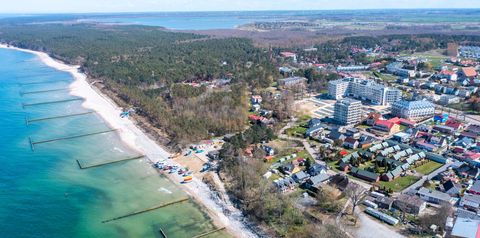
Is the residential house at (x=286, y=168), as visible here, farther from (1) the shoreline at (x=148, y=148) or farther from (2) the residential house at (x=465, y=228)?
(2) the residential house at (x=465, y=228)

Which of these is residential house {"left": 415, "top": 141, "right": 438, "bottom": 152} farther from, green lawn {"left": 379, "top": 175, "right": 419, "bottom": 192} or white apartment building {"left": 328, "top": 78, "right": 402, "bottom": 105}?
white apartment building {"left": 328, "top": 78, "right": 402, "bottom": 105}

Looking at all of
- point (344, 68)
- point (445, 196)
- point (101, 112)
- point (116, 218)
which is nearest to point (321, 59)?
point (344, 68)

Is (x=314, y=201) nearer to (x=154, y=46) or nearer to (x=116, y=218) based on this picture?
(x=116, y=218)

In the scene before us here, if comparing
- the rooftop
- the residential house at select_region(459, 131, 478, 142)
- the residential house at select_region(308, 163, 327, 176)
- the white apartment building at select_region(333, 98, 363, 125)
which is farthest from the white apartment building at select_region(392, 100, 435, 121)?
the residential house at select_region(308, 163, 327, 176)

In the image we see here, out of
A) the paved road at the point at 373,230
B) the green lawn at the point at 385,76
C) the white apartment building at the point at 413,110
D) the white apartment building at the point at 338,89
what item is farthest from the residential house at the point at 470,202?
the green lawn at the point at 385,76

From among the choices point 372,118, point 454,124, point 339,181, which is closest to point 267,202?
point 339,181
